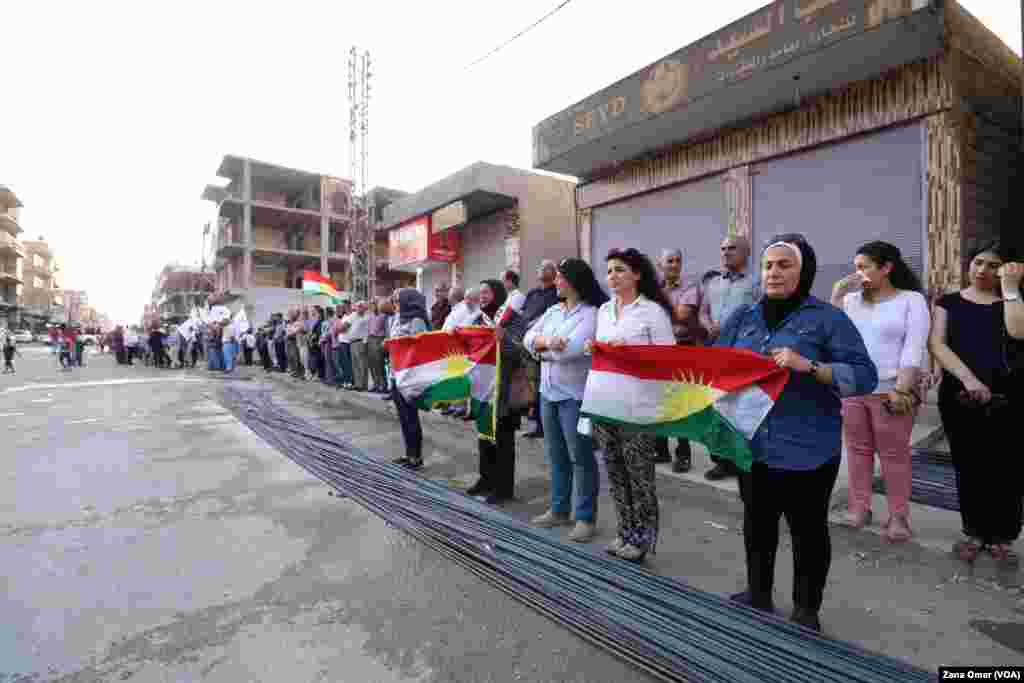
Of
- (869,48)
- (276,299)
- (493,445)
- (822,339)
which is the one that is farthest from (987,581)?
(276,299)

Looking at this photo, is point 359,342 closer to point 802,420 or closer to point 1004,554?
point 802,420

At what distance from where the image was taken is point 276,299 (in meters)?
36.0

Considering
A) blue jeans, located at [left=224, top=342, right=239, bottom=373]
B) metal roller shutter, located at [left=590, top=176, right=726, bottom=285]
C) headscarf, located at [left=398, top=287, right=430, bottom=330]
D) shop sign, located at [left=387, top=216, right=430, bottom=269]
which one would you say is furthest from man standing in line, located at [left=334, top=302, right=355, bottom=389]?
blue jeans, located at [left=224, top=342, right=239, bottom=373]

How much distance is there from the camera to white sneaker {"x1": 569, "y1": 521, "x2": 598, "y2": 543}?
3.24 m

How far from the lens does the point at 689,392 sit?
2.76 m

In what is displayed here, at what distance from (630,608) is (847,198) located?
7.20 meters

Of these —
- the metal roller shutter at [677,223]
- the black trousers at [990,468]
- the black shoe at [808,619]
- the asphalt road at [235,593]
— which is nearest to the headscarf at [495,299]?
the asphalt road at [235,593]

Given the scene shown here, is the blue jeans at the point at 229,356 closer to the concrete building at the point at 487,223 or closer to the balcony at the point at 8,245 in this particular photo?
the concrete building at the point at 487,223

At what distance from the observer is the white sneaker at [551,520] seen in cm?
353

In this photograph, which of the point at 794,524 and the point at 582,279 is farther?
the point at 582,279

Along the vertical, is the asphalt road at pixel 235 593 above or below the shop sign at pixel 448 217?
below

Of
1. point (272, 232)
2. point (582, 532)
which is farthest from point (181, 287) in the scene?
point (582, 532)

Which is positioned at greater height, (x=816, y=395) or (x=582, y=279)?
(x=582, y=279)

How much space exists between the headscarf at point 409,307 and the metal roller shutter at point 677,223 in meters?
4.67
